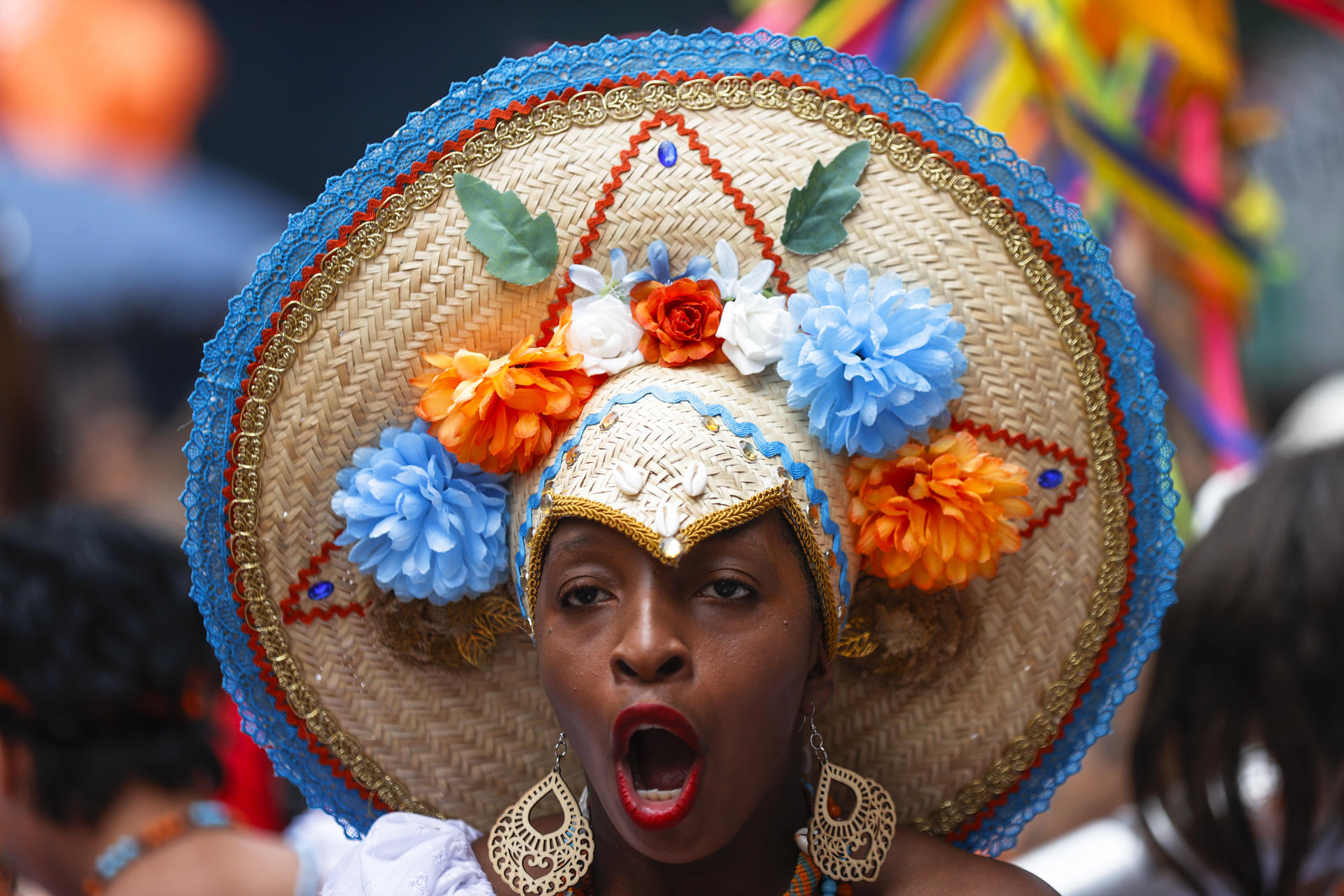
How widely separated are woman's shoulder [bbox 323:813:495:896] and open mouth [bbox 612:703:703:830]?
422 mm

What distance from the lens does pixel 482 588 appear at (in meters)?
2.01

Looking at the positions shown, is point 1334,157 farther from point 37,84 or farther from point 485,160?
point 37,84

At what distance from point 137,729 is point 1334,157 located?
249 inches

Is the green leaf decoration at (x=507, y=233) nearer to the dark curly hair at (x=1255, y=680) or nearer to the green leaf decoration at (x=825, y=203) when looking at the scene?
the green leaf decoration at (x=825, y=203)

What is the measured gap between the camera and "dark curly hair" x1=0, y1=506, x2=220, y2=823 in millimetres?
2936

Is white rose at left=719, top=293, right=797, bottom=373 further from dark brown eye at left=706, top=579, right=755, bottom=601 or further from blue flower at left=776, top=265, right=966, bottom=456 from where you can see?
dark brown eye at left=706, top=579, right=755, bottom=601

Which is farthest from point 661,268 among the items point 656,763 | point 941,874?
point 941,874

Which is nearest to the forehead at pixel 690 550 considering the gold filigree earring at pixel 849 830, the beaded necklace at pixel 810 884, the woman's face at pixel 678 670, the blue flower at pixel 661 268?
the woman's face at pixel 678 670

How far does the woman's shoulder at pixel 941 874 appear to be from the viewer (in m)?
1.92

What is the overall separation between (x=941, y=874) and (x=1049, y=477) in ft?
2.15

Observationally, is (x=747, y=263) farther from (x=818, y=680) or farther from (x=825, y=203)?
(x=818, y=680)

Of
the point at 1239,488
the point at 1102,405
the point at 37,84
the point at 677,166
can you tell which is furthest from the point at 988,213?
the point at 37,84

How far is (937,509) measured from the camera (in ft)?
6.29

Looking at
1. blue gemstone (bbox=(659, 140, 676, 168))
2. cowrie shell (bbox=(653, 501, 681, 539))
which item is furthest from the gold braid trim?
blue gemstone (bbox=(659, 140, 676, 168))
